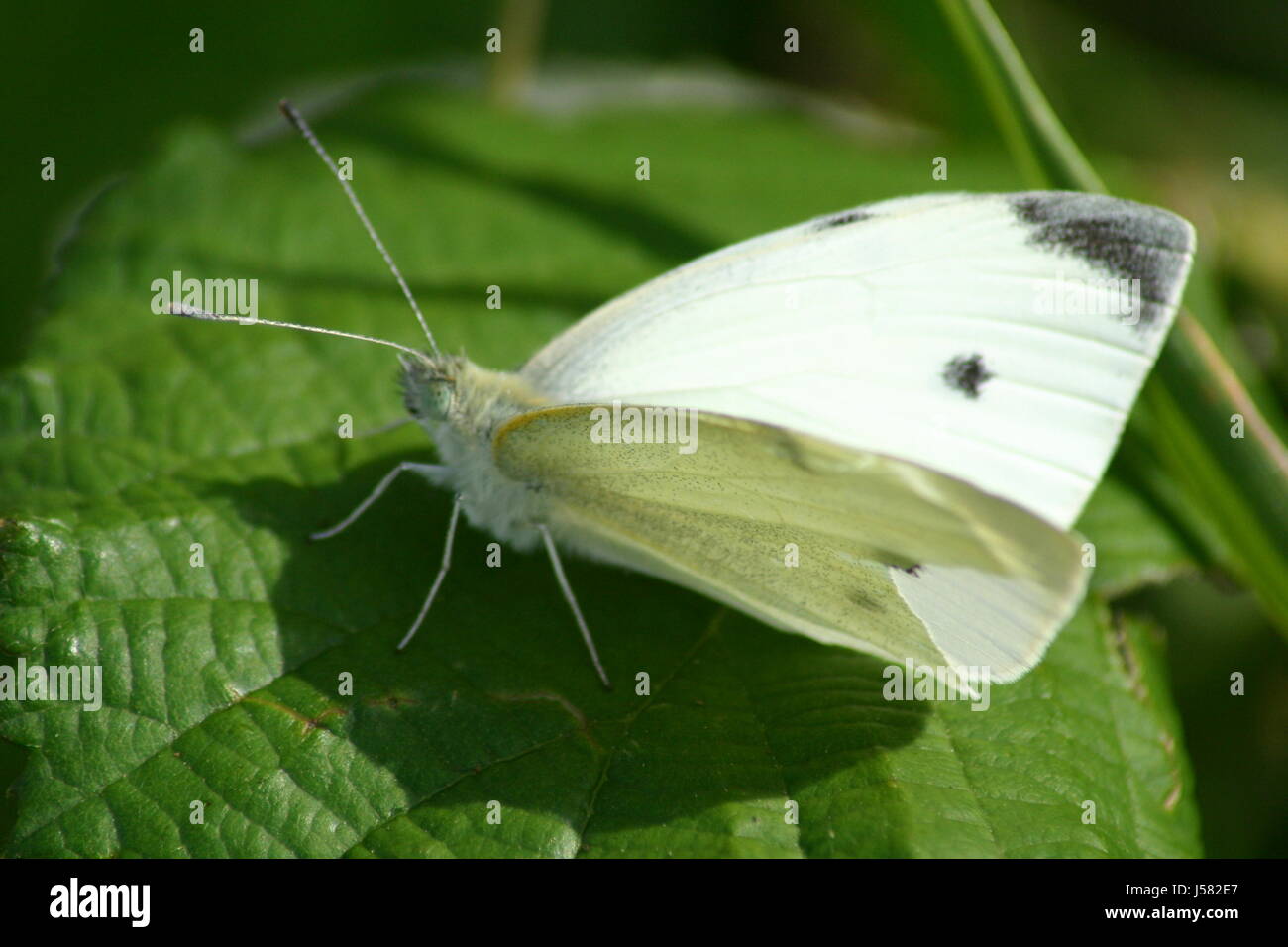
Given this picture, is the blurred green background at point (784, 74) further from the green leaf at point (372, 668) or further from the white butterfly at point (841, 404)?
the white butterfly at point (841, 404)

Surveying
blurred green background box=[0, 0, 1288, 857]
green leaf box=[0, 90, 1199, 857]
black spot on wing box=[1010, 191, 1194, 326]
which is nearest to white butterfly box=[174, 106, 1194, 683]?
black spot on wing box=[1010, 191, 1194, 326]

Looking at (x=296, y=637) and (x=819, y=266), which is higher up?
(x=819, y=266)

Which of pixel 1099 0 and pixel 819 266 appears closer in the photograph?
pixel 819 266

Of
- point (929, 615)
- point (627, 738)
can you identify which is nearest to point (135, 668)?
point (627, 738)

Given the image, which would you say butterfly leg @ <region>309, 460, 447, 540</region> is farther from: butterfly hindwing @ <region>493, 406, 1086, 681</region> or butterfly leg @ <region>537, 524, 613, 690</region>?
butterfly leg @ <region>537, 524, 613, 690</region>

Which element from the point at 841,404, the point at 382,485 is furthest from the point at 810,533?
the point at 382,485

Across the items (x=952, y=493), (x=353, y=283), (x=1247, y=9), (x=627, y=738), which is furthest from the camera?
(x=1247, y=9)

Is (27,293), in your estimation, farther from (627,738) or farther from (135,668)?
(627,738)

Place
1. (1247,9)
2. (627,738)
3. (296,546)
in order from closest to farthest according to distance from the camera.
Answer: (627,738) < (296,546) < (1247,9)
